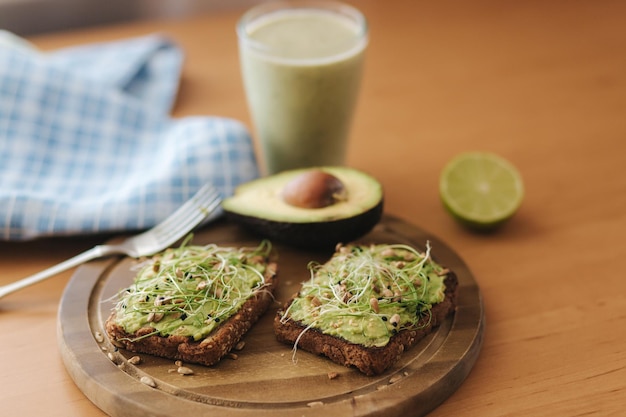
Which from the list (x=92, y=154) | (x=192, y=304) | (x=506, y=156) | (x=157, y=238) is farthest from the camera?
(x=506, y=156)

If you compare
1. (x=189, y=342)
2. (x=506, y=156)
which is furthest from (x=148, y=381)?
(x=506, y=156)

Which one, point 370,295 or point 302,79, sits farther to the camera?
point 302,79

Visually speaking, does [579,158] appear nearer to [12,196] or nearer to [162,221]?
[162,221]

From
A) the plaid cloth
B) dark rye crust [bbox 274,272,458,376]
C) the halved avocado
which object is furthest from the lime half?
the plaid cloth

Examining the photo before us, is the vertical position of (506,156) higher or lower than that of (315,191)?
lower

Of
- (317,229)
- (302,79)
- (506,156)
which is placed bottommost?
(506,156)

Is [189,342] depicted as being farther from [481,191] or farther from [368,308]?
[481,191]

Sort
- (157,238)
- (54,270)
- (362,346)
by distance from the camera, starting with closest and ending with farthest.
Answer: (362,346)
(54,270)
(157,238)

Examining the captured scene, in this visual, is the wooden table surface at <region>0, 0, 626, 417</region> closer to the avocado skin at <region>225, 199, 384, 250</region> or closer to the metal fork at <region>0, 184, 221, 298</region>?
the metal fork at <region>0, 184, 221, 298</region>
